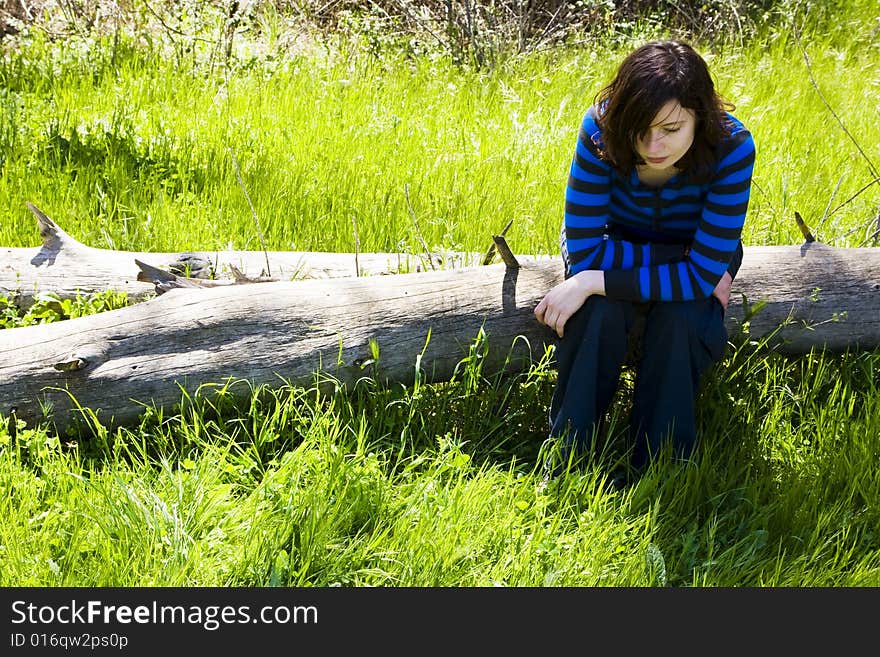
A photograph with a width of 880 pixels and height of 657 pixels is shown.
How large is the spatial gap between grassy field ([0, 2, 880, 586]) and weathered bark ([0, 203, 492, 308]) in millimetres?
353

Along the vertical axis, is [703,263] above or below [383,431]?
above

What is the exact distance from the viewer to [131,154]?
14.9 ft

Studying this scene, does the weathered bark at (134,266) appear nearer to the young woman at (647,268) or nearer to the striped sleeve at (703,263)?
the young woman at (647,268)

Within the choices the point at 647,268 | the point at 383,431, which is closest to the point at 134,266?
the point at 383,431

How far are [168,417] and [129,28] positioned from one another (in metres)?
5.07

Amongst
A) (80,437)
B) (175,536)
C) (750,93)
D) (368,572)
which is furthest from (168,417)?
(750,93)

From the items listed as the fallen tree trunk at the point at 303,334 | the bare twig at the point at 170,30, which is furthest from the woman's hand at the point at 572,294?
the bare twig at the point at 170,30

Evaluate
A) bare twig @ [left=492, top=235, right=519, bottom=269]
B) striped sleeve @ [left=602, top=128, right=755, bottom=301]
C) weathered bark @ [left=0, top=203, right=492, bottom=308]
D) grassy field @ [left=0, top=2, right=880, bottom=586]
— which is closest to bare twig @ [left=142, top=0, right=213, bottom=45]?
grassy field @ [left=0, top=2, right=880, bottom=586]

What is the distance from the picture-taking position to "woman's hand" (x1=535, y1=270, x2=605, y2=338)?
2.72 meters

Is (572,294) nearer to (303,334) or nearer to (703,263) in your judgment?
(703,263)

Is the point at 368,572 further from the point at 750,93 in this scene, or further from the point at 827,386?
the point at 750,93

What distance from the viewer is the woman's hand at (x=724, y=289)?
9.36 feet

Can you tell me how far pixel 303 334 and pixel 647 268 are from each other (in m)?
1.14

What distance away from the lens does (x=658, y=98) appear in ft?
7.89
